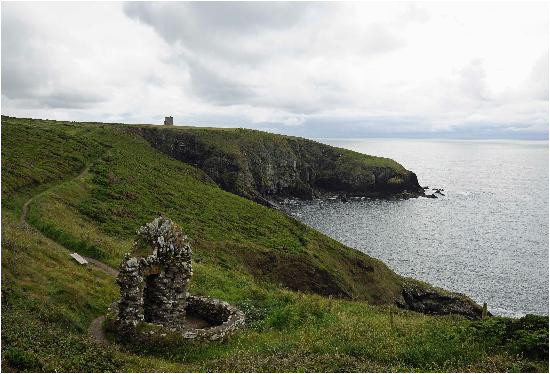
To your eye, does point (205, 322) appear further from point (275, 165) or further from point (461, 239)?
point (275, 165)

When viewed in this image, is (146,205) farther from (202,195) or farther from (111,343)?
(111,343)

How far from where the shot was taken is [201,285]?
106 ft

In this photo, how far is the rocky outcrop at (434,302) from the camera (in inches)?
2128

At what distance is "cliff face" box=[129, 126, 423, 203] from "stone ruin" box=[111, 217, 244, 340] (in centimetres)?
10056

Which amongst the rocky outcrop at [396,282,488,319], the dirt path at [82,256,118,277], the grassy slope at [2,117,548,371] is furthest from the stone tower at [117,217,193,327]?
the rocky outcrop at [396,282,488,319]

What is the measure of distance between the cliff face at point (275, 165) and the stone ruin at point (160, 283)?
330ft

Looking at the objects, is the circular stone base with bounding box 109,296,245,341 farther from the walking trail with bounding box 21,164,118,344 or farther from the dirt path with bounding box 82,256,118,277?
the dirt path with bounding box 82,256,118,277

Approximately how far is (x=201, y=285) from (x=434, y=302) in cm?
3585

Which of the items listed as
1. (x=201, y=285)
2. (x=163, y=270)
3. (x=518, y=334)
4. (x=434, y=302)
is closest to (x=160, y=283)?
(x=163, y=270)

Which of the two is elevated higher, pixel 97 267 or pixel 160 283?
pixel 160 283

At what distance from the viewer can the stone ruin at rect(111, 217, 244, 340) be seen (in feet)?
65.6

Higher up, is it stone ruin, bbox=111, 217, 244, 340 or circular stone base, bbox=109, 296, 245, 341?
stone ruin, bbox=111, 217, 244, 340

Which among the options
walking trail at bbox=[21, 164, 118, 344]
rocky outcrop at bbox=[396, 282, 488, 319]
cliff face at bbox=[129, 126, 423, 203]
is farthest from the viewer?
cliff face at bbox=[129, 126, 423, 203]

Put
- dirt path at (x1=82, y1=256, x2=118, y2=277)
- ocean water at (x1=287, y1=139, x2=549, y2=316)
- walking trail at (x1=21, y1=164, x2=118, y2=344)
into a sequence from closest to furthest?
walking trail at (x1=21, y1=164, x2=118, y2=344) → dirt path at (x1=82, y1=256, x2=118, y2=277) → ocean water at (x1=287, y1=139, x2=549, y2=316)
